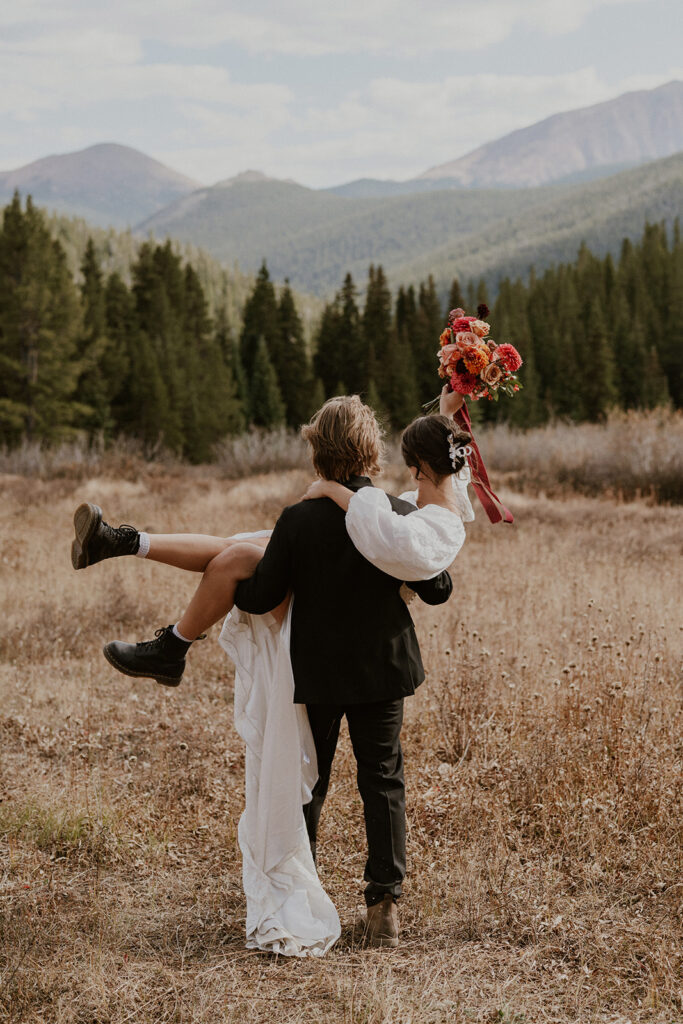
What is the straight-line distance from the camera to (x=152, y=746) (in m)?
5.98

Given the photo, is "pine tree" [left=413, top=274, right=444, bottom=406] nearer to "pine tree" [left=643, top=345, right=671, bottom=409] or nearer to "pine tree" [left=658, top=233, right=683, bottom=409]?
"pine tree" [left=643, top=345, right=671, bottom=409]

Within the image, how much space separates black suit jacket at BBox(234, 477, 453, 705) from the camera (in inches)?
139

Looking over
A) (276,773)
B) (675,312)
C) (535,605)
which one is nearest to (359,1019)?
(276,773)

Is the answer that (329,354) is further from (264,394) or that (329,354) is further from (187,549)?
(187,549)

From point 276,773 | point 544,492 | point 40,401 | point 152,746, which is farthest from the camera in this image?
point 40,401

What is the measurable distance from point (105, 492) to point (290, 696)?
17919 millimetres

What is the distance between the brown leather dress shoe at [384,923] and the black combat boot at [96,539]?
1.71 m

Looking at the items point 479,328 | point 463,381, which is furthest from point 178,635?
point 479,328

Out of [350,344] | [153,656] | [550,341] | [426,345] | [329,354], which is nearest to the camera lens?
[153,656]

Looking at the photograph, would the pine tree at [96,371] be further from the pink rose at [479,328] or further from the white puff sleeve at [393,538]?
the white puff sleeve at [393,538]

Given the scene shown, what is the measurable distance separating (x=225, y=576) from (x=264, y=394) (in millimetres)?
42411

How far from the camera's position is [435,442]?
3604 millimetres

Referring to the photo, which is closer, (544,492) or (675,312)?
(544,492)

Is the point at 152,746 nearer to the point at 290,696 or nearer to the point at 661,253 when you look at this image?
the point at 290,696
